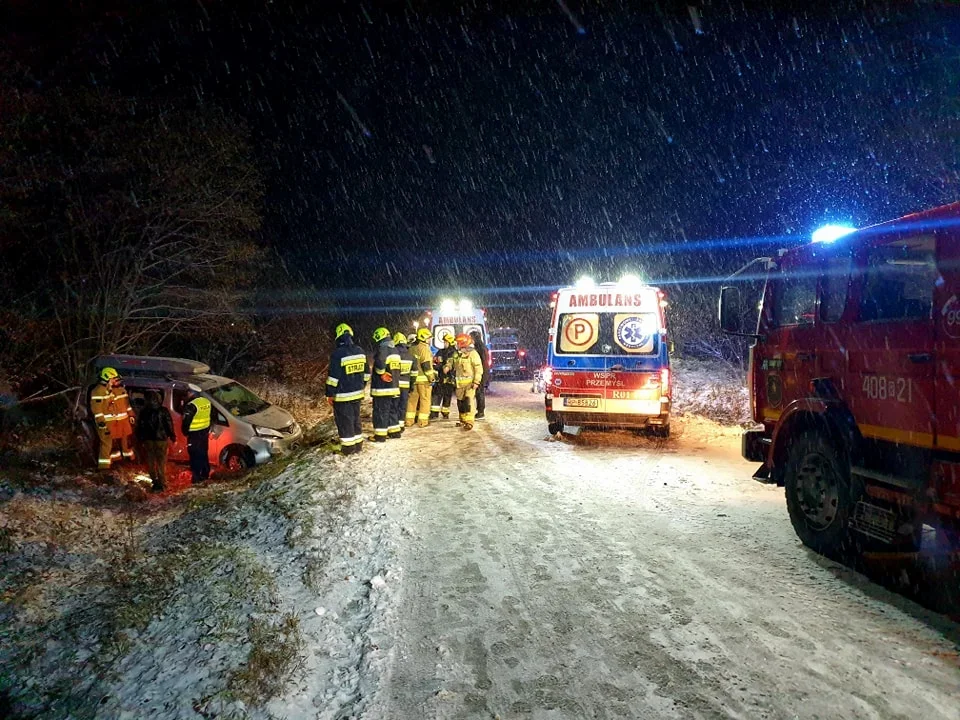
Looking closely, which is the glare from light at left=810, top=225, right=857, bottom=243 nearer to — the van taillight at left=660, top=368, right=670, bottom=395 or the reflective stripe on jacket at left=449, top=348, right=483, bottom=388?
the van taillight at left=660, top=368, right=670, bottom=395

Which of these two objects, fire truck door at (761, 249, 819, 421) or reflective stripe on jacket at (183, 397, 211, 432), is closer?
fire truck door at (761, 249, 819, 421)

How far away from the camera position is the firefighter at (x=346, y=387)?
8.84 metres

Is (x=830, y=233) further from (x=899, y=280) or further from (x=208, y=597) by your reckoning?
(x=208, y=597)

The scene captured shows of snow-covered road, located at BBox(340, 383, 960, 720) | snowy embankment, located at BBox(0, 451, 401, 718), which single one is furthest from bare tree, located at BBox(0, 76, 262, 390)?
snow-covered road, located at BBox(340, 383, 960, 720)

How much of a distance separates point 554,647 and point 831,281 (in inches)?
146

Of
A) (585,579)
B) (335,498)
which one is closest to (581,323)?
(335,498)

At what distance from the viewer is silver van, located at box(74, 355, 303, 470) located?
9.60 meters

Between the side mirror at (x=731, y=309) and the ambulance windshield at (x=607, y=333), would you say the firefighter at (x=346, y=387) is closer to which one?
the ambulance windshield at (x=607, y=333)

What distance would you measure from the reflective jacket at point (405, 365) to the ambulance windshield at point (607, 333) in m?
2.59

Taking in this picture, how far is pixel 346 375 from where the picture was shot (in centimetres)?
888

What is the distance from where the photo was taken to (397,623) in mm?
4023

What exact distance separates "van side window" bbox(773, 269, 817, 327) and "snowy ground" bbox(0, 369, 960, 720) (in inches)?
76.8

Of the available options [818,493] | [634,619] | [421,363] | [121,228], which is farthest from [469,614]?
[121,228]

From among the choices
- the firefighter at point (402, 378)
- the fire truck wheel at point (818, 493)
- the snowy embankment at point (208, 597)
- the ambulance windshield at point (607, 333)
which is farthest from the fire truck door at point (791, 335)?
the firefighter at point (402, 378)
